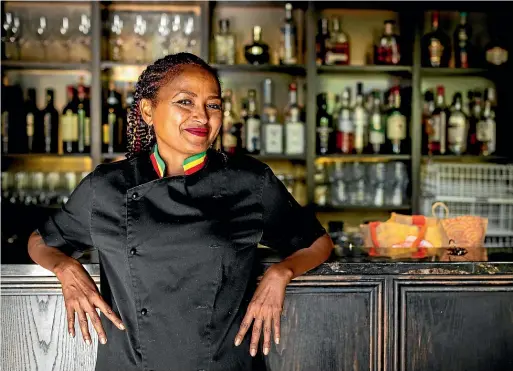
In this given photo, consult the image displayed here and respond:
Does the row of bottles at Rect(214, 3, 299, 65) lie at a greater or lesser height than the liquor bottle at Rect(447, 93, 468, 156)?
greater

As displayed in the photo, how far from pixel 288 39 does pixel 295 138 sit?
50 centimetres

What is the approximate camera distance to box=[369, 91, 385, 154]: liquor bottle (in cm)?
321

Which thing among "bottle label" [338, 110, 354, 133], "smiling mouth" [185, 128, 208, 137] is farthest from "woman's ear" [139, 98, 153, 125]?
"bottle label" [338, 110, 354, 133]

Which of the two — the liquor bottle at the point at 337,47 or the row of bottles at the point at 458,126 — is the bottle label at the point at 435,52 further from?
the liquor bottle at the point at 337,47

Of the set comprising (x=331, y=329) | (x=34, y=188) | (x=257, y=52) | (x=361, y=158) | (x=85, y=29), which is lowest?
(x=331, y=329)

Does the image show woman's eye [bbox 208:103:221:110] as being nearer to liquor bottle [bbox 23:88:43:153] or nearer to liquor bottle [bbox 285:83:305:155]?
liquor bottle [bbox 285:83:305:155]

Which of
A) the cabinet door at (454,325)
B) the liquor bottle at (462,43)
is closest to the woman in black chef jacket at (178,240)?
the cabinet door at (454,325)

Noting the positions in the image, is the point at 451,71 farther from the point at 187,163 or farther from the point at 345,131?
the point at 187,163

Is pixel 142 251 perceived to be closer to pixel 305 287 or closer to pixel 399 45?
pixel 305 287

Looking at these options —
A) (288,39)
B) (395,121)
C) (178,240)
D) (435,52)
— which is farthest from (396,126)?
(178,240)

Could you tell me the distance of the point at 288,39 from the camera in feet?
10.5

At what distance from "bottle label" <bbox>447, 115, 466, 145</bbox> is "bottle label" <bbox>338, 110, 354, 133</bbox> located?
1.66ft

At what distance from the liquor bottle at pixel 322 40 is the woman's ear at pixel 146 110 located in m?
2.10

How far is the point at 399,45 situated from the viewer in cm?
326
